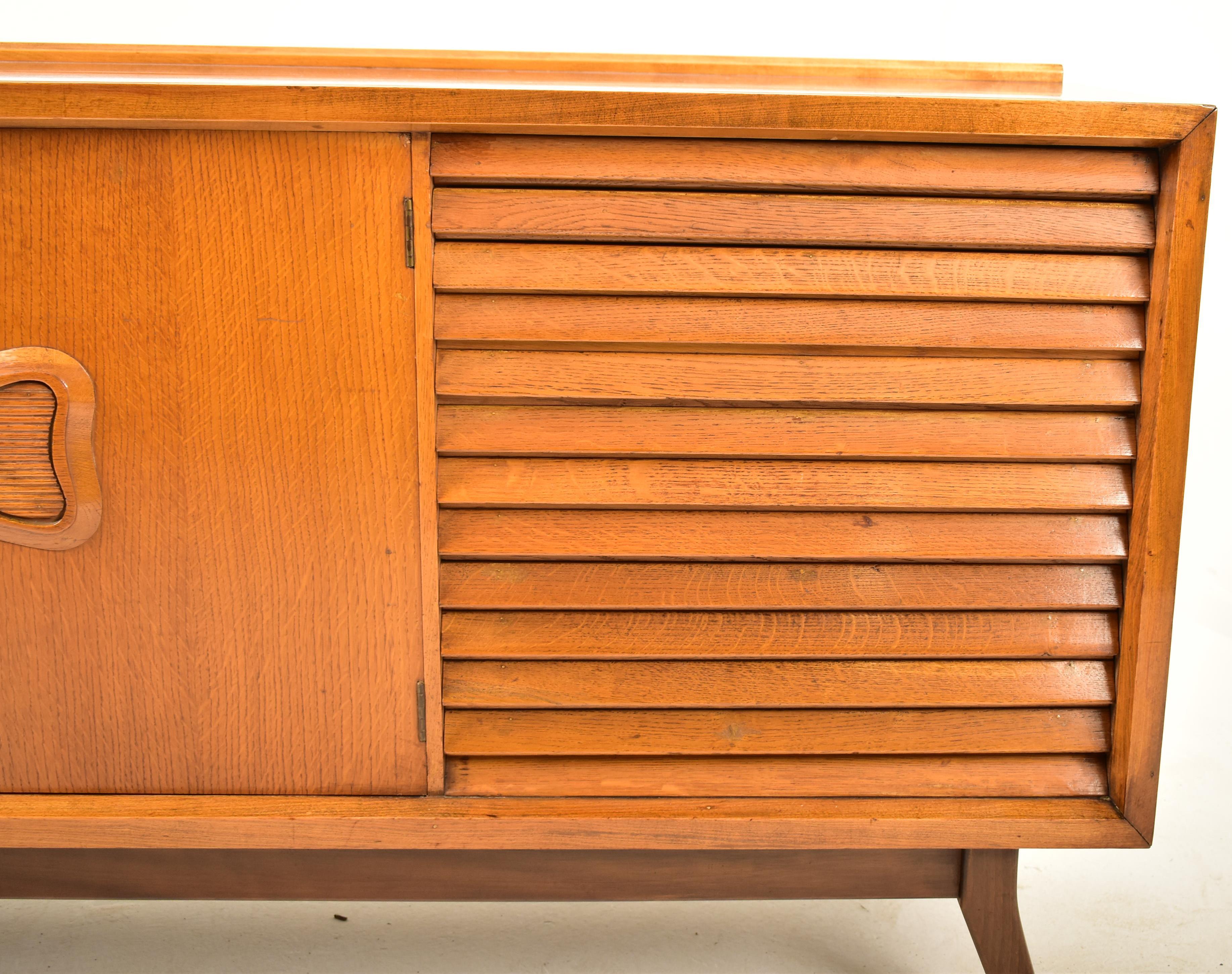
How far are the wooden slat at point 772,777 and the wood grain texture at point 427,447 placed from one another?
86 millimetres

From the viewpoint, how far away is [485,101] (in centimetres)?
116

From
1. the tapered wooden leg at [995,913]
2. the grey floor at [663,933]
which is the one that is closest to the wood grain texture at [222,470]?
the grey floor at [663,933]

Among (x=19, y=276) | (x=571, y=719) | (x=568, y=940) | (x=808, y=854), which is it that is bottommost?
(x=568, y=940)

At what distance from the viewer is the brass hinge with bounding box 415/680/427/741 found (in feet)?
4.26

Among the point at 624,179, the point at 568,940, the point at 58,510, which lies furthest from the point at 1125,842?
the point at 58,510

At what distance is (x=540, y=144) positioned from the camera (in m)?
1.21

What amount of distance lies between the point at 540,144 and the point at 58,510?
0.80 meters

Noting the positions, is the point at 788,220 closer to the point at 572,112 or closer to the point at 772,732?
the point at 572,112

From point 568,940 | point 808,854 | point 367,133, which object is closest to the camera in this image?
point 367,133

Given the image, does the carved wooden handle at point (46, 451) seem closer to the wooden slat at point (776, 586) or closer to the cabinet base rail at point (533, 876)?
the wooden slat at point (776, 586)

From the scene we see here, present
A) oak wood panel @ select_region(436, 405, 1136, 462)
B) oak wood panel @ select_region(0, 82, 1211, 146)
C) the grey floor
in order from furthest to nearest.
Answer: the grey floor → oak wood panel @ select_region(436, 405, 1136, 462) → oak wood panel @ select_region(0, 82, 1211, 146)

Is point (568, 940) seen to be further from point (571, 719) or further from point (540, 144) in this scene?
point (540, 144)

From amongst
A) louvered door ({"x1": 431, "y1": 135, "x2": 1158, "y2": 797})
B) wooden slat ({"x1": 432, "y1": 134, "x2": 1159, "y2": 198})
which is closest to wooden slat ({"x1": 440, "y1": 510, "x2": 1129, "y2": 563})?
louvered door ({"x1": 431, "y1": 135, "x2": 1158, "y2": 797})

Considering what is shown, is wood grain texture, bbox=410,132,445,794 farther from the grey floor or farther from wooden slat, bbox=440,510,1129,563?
the grey floor
